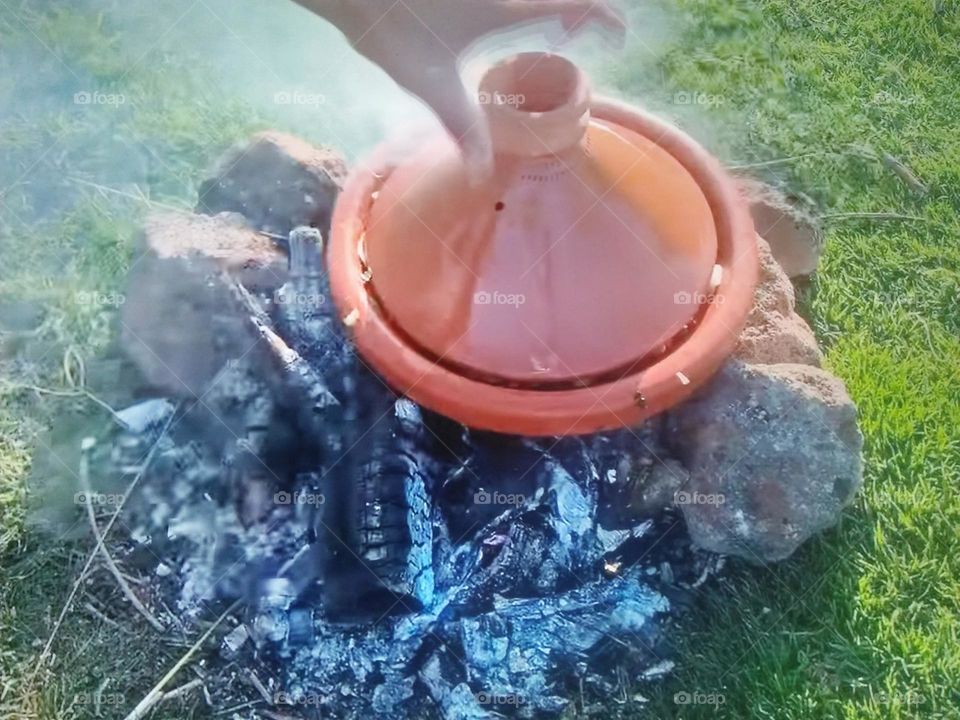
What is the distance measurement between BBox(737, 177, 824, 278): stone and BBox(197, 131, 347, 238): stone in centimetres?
132

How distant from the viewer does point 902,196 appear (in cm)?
369

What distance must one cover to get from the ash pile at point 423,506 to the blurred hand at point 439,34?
0.57 meters

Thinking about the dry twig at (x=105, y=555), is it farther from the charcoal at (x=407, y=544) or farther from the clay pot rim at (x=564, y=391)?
the clay pot rim at (x=564, y=391)

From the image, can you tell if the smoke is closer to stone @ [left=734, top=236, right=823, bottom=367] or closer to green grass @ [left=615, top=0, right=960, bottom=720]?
green grass @ [left=615, top=0, right=960, bottom=720]

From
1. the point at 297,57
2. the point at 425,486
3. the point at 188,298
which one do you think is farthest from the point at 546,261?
the point at 297,57

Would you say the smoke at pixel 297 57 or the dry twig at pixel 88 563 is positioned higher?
the smoke at pixel 297 57

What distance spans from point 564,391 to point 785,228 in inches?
51.4

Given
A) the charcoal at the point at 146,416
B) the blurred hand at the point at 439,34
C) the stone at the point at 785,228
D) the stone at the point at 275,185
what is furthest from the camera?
the stone at the point at 785,228

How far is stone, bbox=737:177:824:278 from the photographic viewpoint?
10.8 ft

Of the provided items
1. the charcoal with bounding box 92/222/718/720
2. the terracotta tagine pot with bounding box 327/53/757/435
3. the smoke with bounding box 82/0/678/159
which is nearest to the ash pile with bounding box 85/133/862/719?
the charcoal with bounding box 92/222/718/720

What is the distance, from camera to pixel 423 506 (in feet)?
8.97

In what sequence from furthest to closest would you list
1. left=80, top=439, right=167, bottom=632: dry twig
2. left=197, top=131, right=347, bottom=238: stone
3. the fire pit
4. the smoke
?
the smoke < left=197, top=131, right=347, bottom=238: stone < left=80, top=439, right=167, bottom=632: dry twig < the fire pit

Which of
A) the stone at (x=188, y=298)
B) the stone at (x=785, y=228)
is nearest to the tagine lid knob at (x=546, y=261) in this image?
the stone at (x=188, y=298)

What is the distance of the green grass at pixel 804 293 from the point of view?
2705 millimetres
